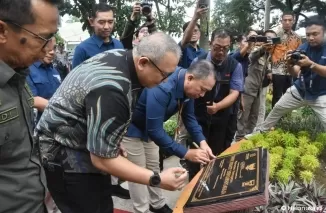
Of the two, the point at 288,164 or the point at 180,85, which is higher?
the point at 180,85

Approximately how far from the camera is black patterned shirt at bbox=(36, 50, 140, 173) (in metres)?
1.27

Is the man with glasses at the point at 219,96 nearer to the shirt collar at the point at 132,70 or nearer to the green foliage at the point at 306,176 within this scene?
the green foliage at the point at 306,176

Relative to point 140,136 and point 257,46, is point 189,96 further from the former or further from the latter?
point 257,46

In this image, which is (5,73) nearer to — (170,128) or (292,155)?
(292,155)

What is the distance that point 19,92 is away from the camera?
112cm

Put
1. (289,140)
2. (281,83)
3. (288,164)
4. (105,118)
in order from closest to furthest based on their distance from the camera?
(105,118) < (288,164) < (289,140) < (281,83)

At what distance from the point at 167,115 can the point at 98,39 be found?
125 centimetres

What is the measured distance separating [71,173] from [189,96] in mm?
1008

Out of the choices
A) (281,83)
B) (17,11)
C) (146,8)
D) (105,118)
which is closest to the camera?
(17,11)

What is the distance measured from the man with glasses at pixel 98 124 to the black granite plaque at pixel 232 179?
178 millimetres

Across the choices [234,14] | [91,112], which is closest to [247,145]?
[91,112]

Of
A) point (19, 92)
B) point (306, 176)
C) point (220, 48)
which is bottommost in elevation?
point (306, 176)

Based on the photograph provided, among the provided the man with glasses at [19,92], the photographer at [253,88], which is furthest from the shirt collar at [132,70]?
the photographer at [253,88]

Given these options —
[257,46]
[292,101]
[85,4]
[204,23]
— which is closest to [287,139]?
[292,101]
